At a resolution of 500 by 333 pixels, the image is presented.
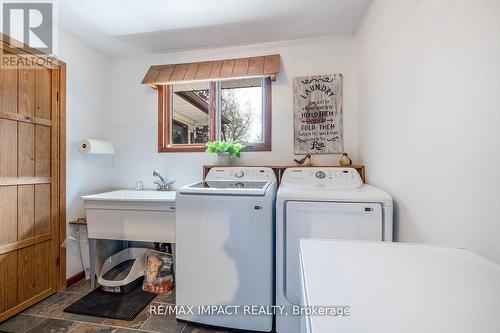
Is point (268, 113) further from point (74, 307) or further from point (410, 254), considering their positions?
point (74, 307)

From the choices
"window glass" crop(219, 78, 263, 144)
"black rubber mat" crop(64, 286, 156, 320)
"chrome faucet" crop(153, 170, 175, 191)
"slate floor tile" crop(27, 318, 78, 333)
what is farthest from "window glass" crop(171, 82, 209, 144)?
"slate floor tile" crop(27, 318, 78, 333)

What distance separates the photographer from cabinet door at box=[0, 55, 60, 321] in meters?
1.63

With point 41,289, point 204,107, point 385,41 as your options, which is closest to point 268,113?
point 204,107

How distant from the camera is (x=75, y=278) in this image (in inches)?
86.0

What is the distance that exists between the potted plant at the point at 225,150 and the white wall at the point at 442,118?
1251 mm

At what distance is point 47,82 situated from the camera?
1939 millimetres

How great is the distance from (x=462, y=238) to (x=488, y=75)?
573 mm

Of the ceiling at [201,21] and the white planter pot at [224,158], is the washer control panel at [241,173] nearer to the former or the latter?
the white planter pot at [224,158]

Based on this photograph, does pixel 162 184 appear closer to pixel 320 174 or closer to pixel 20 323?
pixel 20 323

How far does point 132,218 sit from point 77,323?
2.59ft

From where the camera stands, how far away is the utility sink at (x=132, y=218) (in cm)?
194

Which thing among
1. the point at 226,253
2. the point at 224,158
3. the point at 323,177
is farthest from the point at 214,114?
the point at 226,253

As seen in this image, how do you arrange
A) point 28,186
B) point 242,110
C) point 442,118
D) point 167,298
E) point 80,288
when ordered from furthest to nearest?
point 242,110 → point 80,288 → point 167,298 → point 28,186 → point 442,118

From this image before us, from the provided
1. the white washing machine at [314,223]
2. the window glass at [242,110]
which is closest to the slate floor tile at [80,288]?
the white washing machine at [314,223]
